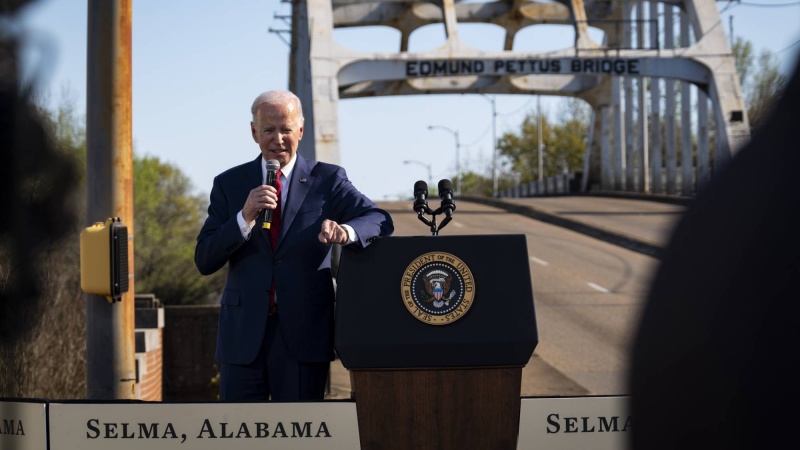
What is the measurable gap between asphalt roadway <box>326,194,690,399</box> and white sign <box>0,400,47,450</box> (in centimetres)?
981

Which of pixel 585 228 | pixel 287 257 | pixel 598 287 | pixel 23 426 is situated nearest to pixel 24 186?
pixel 287 257

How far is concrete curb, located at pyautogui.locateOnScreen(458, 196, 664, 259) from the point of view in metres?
25.8

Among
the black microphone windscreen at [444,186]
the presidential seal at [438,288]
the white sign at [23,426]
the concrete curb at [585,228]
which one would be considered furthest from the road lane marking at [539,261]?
the white sign at [23,426]

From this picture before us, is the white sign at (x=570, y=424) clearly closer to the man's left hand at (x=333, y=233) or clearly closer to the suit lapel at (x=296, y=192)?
the man's left hand at (x=333, y=233)

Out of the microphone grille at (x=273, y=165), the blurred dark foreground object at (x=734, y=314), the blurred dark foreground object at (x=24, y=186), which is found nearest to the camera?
the blurred dark foreground object at (x=734, y=314)

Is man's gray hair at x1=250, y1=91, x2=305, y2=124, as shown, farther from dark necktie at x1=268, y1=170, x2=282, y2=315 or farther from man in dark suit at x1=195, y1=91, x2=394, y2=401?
dark necktie at x1=268, y1=170, x2=282, y2=315

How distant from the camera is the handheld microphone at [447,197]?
14.4 feet

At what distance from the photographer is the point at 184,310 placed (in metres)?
22.0

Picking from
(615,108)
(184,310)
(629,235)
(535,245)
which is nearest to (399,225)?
(535,245)

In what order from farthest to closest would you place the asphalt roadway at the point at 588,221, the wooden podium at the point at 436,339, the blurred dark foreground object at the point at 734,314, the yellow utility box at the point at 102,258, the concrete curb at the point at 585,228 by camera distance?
the concrete curb at the point at 585,228, the asphalt roadway at the point at 588,221, the yellow utility box at the point at 102,258, the wooden podium at the point at 436,339, the blurred dark foreground object at the point at 734,314

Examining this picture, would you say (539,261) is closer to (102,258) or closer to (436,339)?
(102,258)

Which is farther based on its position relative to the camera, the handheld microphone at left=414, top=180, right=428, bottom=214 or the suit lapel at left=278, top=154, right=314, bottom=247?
the suit lapel at left=278, top=154, right=314, bottom=247

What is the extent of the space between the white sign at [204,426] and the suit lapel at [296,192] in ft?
2.64

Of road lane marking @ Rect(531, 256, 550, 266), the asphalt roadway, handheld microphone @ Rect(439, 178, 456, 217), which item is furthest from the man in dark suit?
road lane marking @ Rect(531, 256, 550, 266)
